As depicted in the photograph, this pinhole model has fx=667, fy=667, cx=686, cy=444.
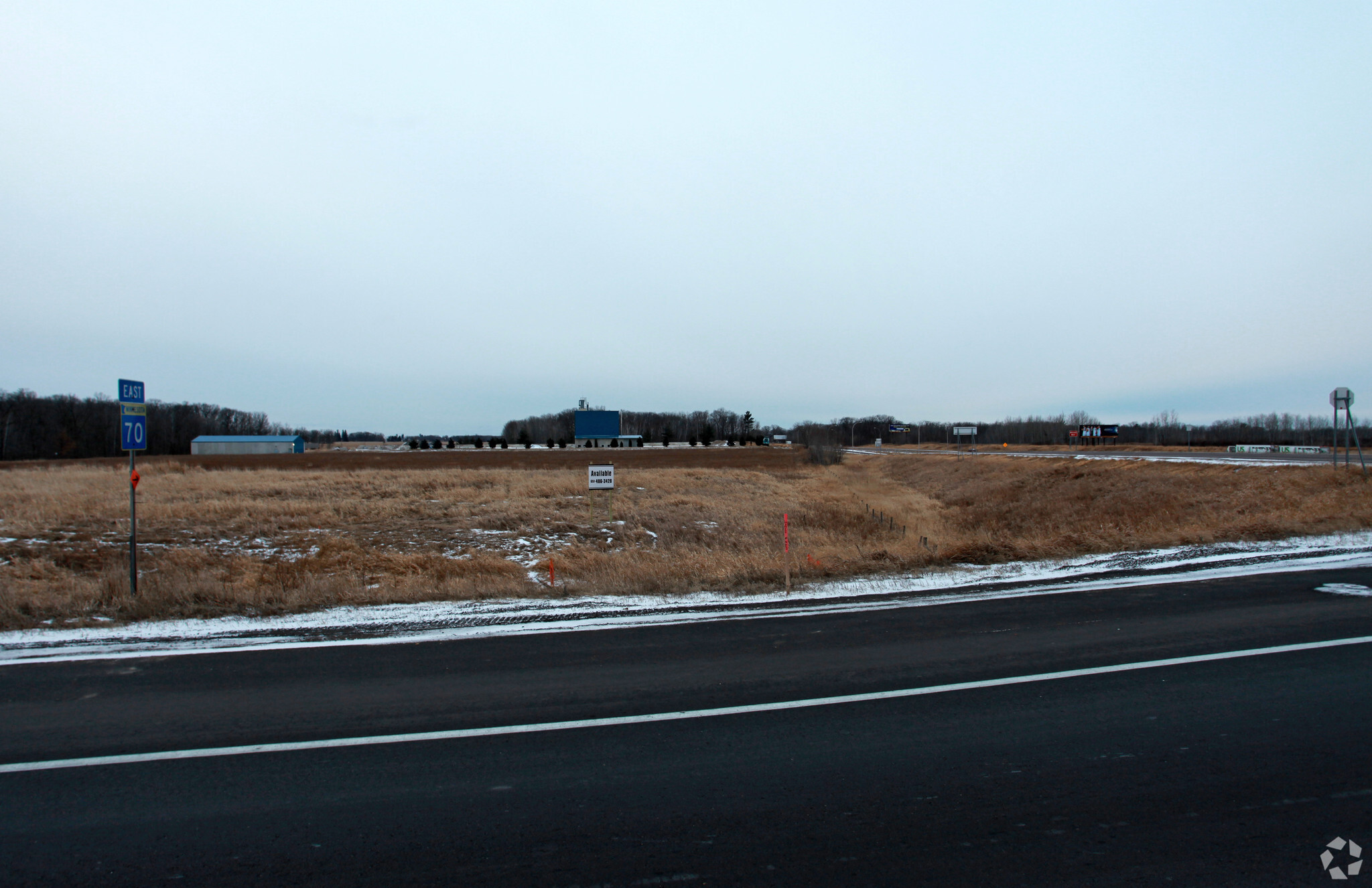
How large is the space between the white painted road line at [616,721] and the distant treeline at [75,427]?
112 meters

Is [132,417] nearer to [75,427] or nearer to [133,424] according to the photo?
[133,424]

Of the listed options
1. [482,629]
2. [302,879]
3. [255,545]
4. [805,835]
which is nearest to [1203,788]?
[805,835]

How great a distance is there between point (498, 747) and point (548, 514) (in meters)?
22.5

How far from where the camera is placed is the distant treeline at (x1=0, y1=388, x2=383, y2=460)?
95.8 metres

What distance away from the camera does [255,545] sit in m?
20.6

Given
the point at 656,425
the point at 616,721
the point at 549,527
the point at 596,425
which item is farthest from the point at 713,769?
the point at 656,425

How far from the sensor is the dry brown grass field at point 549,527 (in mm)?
10422

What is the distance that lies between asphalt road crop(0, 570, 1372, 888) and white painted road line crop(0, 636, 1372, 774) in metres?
0.09

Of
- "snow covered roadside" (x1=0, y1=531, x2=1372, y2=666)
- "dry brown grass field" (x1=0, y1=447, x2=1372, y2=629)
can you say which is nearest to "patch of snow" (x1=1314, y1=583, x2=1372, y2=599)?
"snow covered roadside" (x1=0, y1=531, x2=1372, y2=666)

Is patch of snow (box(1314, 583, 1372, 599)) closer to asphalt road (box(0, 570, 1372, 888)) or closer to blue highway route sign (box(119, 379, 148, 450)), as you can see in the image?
asphalt road (box(0, 570, 1372, 888))

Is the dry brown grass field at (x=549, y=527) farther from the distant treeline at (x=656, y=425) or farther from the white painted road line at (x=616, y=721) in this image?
the distant treeline at (x=656, y=425)

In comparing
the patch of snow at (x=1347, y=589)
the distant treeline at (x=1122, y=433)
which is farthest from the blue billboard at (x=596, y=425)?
the patch of snow at (x=1347, y=589)

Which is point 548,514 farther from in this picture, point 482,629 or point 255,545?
point 482,629

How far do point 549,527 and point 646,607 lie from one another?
16.3 m
